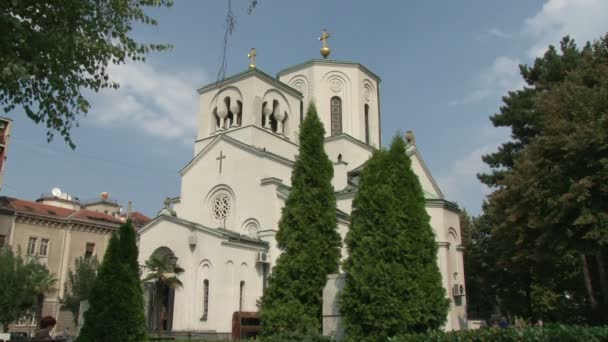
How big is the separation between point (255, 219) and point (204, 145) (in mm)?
6238

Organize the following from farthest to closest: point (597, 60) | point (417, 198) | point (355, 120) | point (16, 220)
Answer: point (16, 220), point (355, 120), point (597, 60), point (417, 198)

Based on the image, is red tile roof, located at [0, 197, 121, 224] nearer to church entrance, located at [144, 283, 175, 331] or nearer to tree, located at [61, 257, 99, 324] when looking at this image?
tree, located at [61, 257, 99, 324]

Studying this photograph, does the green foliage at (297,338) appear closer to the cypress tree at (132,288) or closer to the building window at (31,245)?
the cypress tree at (132,288)

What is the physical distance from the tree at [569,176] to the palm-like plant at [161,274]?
1321 cm

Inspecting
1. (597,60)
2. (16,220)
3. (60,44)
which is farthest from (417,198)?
(16,220)

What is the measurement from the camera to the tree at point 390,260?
386 inches

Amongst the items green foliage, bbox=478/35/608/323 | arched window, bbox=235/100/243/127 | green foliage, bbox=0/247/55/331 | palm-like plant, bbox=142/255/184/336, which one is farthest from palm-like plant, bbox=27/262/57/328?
green foliage, bbox=478/35/608/323

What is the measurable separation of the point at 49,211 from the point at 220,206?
17.7 meters

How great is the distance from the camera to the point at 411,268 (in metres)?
10.1

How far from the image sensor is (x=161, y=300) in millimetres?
23172

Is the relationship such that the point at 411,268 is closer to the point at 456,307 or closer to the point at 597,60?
the point at 597,60

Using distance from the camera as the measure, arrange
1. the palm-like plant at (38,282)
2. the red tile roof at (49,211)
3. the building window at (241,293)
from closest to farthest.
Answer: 1. the building window at (241,293)
2. the palm-like plant at (38,282)
3. the red tile roof at (49,211)

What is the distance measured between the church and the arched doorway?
0.28 ft

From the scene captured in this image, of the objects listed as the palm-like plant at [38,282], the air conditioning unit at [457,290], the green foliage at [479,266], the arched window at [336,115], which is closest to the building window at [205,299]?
the air conditioning unit at [457,290]
